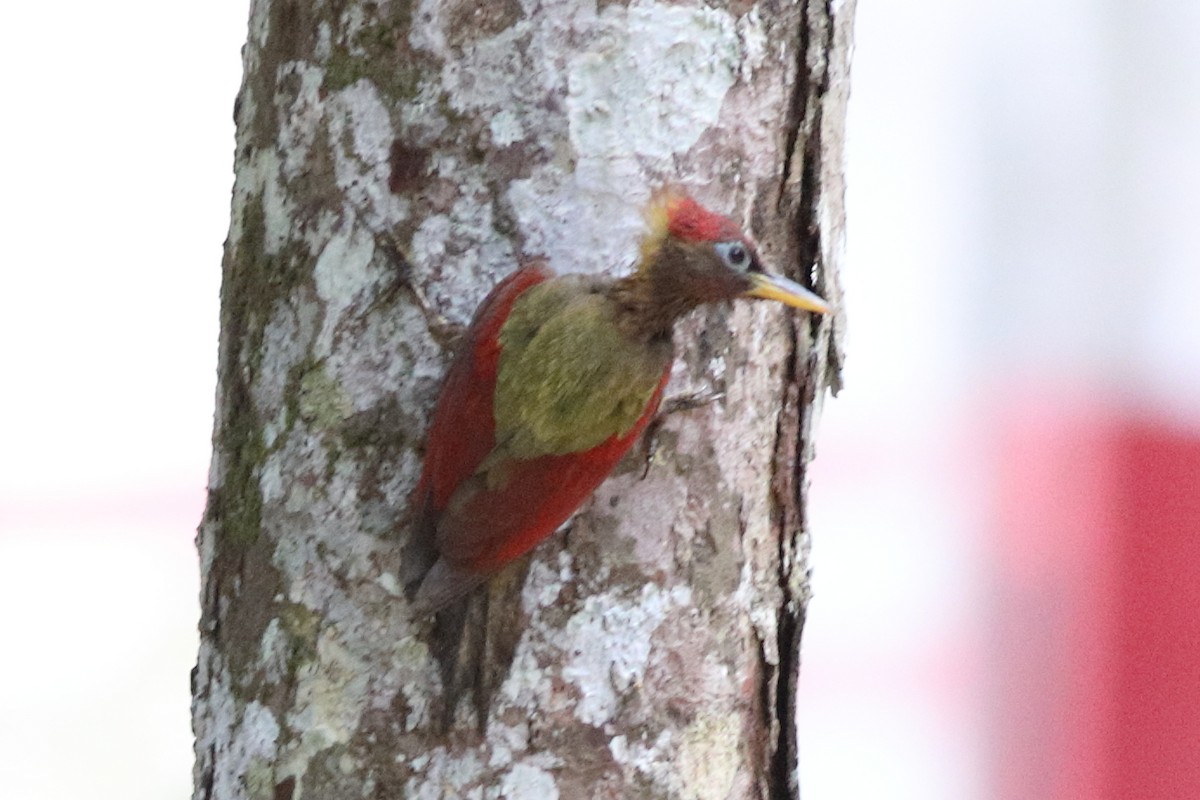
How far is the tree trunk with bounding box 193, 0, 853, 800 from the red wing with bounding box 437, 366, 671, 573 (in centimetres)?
5

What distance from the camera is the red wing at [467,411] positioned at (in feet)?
3.89

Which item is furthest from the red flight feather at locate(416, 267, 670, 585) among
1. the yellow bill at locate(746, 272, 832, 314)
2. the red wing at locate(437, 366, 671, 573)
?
the yellow bill at locate(746, 272, 832, 314)

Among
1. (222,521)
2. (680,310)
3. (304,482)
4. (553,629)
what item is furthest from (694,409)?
(222,521)

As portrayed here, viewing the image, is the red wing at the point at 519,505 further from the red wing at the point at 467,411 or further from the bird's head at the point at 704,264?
the bird's head at the point at 704,264

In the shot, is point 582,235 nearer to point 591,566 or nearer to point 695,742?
point 591,566

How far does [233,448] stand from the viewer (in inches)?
52.3

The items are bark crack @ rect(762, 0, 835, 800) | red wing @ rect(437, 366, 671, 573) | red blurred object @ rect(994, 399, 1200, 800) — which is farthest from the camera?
red blurred object @ rect(994, 399, 1200, 800)

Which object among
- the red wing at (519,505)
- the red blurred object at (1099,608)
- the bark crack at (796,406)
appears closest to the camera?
the red wing at (519,505)

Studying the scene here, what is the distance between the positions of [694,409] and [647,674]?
10.1 inches

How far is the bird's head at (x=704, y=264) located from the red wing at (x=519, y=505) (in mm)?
132

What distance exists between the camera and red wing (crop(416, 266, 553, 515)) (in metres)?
1.19

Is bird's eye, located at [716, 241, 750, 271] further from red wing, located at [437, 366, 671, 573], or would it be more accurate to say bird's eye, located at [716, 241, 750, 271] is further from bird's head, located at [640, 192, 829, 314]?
red wing, located at [437, 366, 671, 573]

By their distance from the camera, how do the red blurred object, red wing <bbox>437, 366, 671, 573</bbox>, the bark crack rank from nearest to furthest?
red wing <bbox>437, 366, 671, 573</bbox> → the bark crack → the red blurred object

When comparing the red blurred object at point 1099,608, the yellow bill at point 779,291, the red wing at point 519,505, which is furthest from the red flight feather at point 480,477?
the red blurred object at point 1099,608
